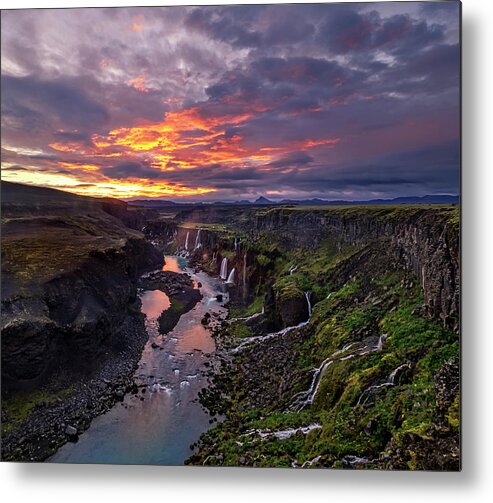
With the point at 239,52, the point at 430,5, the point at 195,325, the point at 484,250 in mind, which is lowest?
the point at 195,325

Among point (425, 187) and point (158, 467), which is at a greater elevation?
point (425, 187)

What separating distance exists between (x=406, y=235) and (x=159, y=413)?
11.5ft

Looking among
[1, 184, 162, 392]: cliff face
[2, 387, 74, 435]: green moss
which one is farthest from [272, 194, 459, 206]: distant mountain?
[2, 387, 74, 435]: green moss

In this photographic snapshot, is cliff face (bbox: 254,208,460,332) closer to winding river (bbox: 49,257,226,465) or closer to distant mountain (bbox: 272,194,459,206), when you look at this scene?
distant mountain (bbox: 272,194,459,206)

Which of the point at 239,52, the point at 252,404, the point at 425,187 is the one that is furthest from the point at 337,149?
the point at 252,404

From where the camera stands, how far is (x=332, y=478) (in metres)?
4.43

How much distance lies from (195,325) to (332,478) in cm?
231

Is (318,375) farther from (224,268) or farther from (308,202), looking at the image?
(308,202)

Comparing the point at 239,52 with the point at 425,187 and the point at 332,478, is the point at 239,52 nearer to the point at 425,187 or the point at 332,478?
the point at 425,187

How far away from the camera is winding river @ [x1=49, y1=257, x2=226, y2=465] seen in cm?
464

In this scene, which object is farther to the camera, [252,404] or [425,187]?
[252,404]

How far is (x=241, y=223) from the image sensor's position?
5008 millimetres

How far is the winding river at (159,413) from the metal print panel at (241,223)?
0.07 feet

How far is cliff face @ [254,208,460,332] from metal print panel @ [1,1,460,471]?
0.07ft
